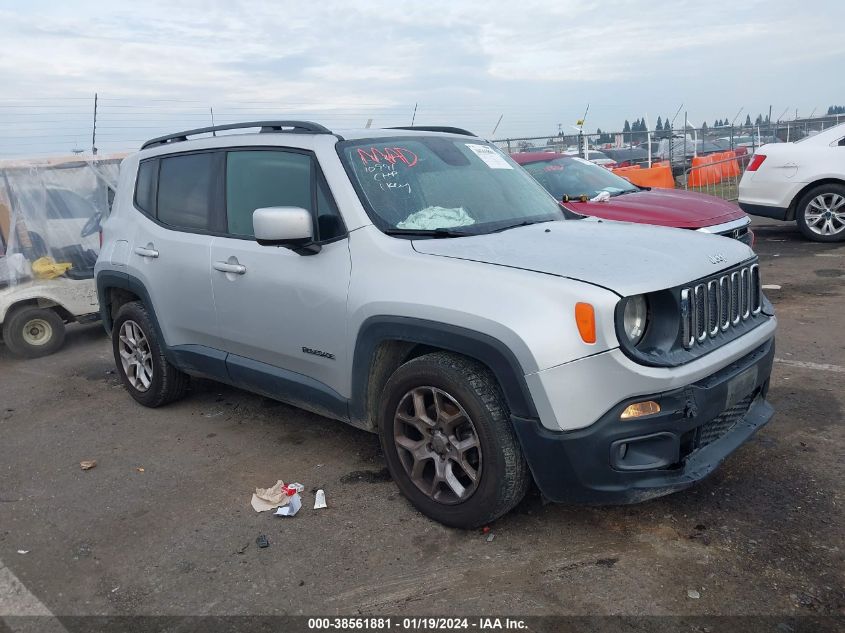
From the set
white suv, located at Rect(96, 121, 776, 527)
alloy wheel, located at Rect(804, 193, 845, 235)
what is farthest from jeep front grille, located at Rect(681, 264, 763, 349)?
alloy wheel, located at Rect(804, 193, 845, 235)

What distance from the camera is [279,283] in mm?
3947

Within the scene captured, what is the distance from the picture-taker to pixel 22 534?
3.64 m

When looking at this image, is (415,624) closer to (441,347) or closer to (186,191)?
(441,347)

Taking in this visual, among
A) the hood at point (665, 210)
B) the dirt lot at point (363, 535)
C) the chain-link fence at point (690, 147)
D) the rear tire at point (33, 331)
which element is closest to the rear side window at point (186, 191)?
the dirt lot at point (363, 535)

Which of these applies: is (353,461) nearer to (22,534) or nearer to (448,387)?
(448,387)

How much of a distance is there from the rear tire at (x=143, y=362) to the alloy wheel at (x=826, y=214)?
8.92 metres

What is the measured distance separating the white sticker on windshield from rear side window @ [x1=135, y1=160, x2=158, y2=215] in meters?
2.24

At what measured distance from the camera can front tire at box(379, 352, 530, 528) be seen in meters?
3.10

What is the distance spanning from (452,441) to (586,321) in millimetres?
851

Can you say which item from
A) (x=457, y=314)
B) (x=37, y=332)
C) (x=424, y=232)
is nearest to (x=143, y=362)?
(x=37, y=332)

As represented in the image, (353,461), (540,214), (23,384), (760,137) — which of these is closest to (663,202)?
(540,214)

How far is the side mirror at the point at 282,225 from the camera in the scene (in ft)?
11.6

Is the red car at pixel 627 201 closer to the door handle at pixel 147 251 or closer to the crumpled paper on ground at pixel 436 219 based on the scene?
the crumpled paper on ground at pixel 436 219

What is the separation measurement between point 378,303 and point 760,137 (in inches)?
903
